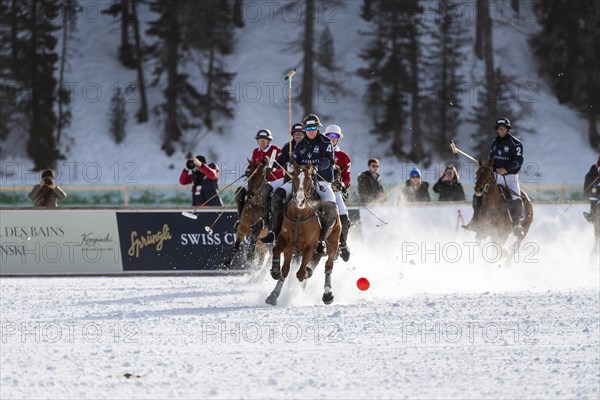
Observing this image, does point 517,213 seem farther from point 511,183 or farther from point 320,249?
point 320,249

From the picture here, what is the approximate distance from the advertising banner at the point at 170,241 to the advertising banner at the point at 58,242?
0.90 feet

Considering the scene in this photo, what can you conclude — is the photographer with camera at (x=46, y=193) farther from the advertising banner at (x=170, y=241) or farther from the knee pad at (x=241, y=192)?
the knee pad at (x=241, y=192)

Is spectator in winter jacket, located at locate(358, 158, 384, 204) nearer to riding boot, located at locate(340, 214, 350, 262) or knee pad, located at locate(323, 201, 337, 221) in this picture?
riding boot, located at locate(340, 214, 350, 262)

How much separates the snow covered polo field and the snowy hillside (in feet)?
85.9

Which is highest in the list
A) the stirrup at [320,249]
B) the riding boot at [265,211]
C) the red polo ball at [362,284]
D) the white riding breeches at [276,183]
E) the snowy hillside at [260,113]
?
the snowy hillside at [260,113]

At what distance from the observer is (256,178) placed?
17594 mm

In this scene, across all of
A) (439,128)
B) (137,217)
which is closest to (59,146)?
(439,128)

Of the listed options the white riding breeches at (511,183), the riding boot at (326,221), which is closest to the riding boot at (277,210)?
the riding boot at (326,221)

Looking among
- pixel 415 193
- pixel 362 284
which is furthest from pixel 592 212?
pixel 362 284

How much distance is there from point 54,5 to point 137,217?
29.0 metres

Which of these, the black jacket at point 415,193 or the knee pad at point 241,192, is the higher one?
the black jacket at point 415,193

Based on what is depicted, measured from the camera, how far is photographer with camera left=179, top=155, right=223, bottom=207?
73.0 ft

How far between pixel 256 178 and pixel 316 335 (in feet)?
24.1

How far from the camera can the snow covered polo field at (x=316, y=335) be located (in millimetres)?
7691
